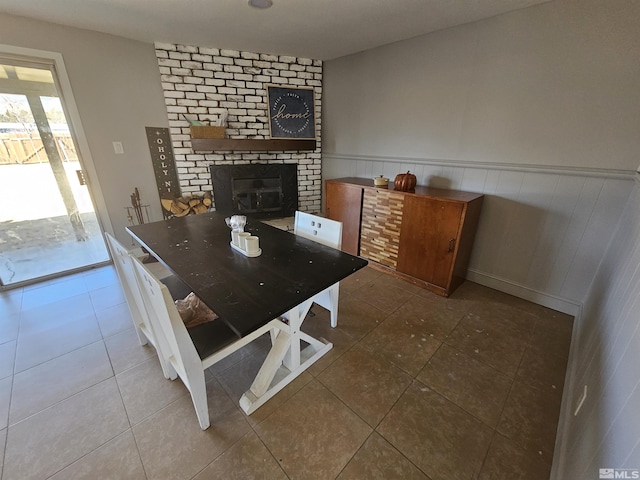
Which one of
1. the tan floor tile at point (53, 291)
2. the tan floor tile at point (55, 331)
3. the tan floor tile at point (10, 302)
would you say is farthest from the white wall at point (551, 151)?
the tan floor tile at point (10, 302)

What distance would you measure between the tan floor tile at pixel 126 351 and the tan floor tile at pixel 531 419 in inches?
81.5

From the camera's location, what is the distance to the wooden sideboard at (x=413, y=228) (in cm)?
215

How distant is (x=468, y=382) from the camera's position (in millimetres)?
1502

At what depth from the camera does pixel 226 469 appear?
110cm

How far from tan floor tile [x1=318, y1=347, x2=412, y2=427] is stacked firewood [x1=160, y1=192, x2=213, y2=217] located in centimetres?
240

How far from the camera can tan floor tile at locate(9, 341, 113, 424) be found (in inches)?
54.2

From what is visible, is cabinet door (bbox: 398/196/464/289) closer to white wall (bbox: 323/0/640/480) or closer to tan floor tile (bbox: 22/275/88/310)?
white wall (bbox: 323/0/640/480)

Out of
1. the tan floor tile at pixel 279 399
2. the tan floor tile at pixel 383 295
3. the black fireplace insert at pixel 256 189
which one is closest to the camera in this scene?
the tan floor tile at pixel 279 399

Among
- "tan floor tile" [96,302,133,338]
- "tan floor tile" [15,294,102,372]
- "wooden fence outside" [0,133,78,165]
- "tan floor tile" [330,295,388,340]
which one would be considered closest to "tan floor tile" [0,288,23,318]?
"tan floor tile" [15,294,102,372]

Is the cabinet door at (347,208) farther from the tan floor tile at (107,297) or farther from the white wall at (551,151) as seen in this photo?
the tan floor tile at (107,297)

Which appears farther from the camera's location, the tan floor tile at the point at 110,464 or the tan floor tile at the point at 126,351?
the tan floor tile at the point at 126,351

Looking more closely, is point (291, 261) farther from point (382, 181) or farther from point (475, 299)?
point (475, 299)

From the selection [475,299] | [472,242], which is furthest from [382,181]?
[475,299]

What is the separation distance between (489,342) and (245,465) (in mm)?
1664
